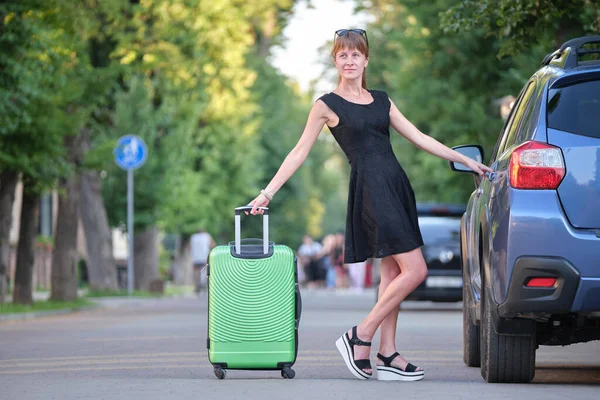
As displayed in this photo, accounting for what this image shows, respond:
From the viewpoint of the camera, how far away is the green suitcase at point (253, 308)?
9250 mm

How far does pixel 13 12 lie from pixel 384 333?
39.1 ft

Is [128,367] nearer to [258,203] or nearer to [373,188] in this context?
[258,203]

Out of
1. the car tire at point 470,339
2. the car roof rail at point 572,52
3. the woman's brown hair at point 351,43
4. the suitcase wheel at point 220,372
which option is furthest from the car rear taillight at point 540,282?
the car tire at point 470,339

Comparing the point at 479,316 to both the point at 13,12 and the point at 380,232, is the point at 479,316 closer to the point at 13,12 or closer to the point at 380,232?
the point at 380,232

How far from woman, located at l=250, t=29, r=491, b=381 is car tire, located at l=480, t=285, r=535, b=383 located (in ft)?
1.82

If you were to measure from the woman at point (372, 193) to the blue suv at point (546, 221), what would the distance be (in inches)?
22.5

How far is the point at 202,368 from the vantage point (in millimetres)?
10867

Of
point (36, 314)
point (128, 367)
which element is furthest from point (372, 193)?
point (36, 314)

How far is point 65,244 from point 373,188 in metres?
17.7

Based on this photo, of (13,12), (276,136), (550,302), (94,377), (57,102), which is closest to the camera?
(550,302)

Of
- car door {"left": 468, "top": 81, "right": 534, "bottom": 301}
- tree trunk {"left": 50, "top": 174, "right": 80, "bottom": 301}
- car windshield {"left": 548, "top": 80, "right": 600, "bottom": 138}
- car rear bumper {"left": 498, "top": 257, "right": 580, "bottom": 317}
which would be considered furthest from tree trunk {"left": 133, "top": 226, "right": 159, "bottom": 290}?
car rear bumper {"left": 498, "top": 257, "right": 580, "bottom": 317}

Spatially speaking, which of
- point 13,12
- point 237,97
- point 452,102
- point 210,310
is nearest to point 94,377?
point 210,310

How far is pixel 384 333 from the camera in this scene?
950 cm

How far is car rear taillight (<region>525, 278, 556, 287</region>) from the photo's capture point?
8.22 m
